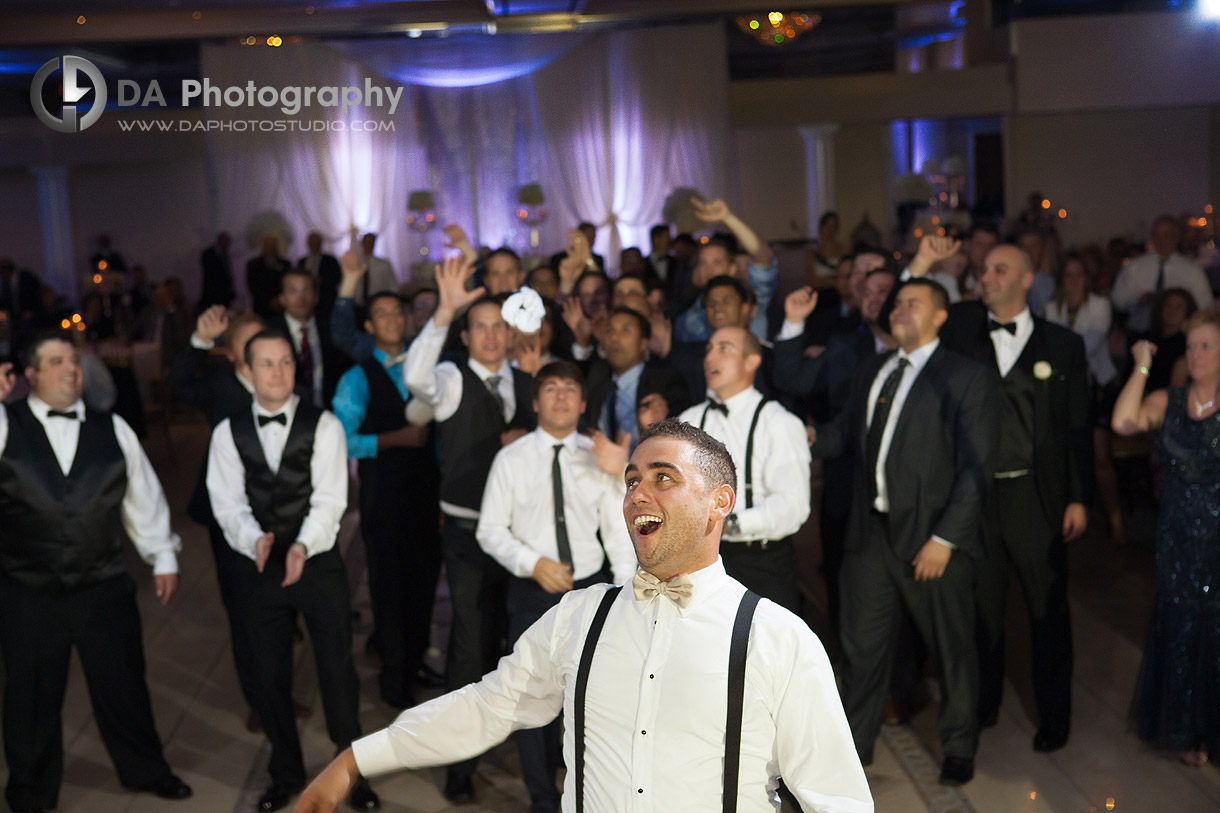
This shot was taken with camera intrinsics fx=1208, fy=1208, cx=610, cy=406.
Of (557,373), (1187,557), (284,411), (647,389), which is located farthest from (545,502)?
(1187,557)

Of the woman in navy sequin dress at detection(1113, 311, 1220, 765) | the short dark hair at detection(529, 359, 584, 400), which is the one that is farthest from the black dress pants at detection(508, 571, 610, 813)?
the woman in navy sequin dress at detection(1113, 311, 1220, 765)

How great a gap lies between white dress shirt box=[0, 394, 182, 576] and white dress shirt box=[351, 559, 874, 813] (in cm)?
217

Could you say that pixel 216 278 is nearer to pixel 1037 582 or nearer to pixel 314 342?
pixel 314 342

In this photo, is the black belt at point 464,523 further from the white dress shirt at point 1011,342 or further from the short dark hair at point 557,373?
the white dress shirt at point 1011,342

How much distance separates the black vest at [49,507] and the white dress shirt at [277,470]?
33 centimetres

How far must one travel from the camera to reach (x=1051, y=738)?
13.2 ft

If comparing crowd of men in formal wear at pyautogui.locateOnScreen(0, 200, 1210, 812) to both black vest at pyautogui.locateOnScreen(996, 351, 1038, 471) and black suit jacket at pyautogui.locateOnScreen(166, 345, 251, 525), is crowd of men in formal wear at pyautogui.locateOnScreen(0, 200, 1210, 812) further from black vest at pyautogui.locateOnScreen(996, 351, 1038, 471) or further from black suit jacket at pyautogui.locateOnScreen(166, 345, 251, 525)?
black suit jacket at pyautogui.locateOnScreen(166, 345, 251, 525)

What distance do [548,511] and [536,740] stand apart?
2.22 ft

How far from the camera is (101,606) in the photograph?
3770mm

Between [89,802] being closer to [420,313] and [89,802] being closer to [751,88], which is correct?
[420,313]

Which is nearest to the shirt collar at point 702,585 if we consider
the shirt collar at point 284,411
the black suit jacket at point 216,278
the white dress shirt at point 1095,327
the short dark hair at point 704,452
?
the short dark hair at point 704,452

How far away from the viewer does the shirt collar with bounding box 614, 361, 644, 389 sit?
173 inches

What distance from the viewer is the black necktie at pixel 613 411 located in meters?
4.40

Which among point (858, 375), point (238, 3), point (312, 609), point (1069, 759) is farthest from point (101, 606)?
point (238, 3)
